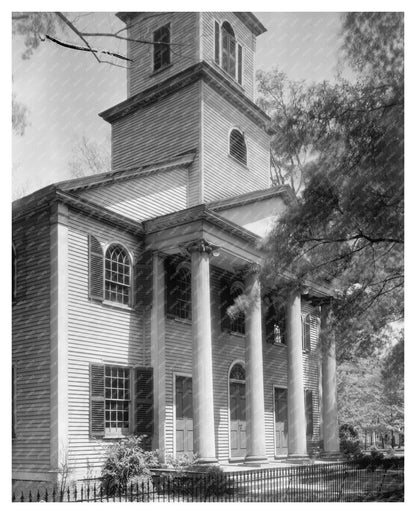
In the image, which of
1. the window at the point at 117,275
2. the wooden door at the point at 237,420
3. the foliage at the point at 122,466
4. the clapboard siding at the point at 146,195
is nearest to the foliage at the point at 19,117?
the clapboard siding at the point at 146,195

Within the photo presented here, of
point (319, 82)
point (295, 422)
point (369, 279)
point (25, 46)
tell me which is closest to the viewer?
point (25, 46)

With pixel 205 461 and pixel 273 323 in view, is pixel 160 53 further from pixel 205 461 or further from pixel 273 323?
pixel 205 461

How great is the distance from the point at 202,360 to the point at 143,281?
2807 mm

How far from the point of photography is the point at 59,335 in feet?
48.3

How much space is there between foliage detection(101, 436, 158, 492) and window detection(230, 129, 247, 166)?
11.4m

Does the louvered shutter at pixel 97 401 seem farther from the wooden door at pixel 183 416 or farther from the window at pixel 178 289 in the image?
the window at pixel 178 289

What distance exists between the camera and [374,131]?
11375 mm

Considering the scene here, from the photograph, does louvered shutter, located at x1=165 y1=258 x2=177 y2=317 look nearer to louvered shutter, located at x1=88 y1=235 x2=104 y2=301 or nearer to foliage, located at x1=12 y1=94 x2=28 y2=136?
louvered shutter, located at x1=88 y1=235 x2=104 y2=301

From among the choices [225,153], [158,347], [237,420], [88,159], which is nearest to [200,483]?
[158,347]

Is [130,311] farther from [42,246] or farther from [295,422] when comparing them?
[295,422]

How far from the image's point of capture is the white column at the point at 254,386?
17.7 metres

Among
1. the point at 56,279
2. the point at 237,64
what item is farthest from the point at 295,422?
the point at 237,64

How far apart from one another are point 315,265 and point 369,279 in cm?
114

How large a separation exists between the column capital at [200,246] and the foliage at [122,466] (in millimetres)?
4997
